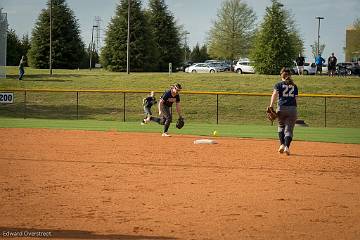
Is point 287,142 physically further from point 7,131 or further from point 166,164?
point 7,131

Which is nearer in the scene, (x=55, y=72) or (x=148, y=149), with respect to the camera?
(x=148, y=149)

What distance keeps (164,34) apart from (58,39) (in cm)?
2037

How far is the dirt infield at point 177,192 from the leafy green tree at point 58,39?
22699 millimetres

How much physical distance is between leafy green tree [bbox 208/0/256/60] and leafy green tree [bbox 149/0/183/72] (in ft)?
12.8

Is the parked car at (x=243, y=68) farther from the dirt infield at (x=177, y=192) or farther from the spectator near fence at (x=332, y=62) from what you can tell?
the dirt infield at (x=177, y=192)

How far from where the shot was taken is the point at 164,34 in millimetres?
55688

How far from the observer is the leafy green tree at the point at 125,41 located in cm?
4566

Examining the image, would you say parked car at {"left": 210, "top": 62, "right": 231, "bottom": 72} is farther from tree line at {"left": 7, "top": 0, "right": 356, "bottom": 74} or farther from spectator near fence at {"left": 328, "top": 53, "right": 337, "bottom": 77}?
spectator near fence at {"left": 328, "top": 53, "right": 337, "bottom": 77}

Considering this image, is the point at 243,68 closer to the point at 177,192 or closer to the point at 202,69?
the point at 202,69

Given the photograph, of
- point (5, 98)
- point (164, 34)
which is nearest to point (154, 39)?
point (164, 34)

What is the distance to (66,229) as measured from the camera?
19.0ft

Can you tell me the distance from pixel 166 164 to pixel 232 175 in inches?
71.2

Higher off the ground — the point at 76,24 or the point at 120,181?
the point at 76,24

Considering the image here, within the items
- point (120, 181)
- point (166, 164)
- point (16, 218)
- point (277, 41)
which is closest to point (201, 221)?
point (16, 218)
